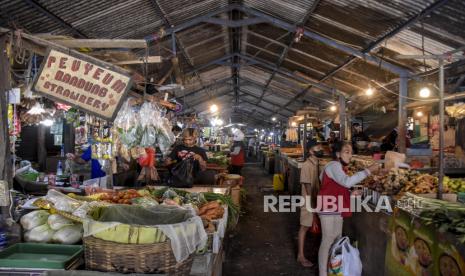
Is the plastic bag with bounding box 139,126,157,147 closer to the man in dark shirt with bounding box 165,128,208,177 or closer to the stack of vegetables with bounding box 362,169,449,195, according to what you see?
the man in dark shirt with bounding box 165,128,208,177

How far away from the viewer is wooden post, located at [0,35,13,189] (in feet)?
10.5

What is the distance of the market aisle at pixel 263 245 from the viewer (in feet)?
20.0

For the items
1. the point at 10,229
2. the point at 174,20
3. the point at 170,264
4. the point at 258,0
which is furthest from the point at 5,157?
the point at 258,0

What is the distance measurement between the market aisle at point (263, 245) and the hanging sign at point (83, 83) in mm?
3612

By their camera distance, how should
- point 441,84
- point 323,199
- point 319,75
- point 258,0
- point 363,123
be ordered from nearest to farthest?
point 441,84 < point 323,199 < point 258,0 < point 319,75 < point 363,123

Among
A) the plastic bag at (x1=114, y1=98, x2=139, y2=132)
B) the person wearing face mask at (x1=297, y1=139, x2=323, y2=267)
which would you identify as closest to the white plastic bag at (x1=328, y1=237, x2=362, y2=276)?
the person wearing face mask at (x1=297, y1=139, x2=323, y2=267)

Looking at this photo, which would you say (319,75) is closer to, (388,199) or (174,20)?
(174,20)

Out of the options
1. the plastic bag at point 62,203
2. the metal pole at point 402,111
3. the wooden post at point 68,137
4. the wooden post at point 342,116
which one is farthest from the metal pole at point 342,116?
the plastic bag at point 62,203

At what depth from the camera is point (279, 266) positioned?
6223 millimetres

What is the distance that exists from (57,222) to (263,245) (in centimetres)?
493

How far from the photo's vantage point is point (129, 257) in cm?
247

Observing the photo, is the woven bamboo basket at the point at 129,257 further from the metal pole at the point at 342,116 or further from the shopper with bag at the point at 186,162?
the metal pole at the point at 342,116

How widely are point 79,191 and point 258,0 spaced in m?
5.38

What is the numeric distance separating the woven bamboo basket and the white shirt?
3.02 metres
